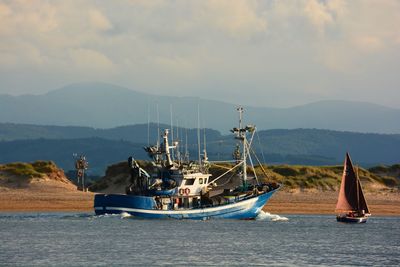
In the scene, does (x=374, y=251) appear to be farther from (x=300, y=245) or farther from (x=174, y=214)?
(x=174, y=214)

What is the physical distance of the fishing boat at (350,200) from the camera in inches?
3848

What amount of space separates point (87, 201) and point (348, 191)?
110 ft

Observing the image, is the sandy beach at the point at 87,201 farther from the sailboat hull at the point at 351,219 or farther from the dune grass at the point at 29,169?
the sailboat hull at the point at 351,219

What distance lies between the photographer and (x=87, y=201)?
385ft

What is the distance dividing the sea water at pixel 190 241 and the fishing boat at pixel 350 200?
1.28 meters

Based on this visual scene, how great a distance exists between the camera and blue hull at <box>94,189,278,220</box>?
94.2 metres

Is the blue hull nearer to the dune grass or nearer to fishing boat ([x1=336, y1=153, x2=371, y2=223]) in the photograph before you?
fishing boat ([x1=336, y1=153, x2=371, y2=223])

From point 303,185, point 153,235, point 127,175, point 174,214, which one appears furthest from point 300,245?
point 127,175

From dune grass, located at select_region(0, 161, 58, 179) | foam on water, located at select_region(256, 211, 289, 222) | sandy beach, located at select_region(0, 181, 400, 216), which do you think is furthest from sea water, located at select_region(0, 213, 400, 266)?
dune grass, located at select_region(0, 161, 58, 179)

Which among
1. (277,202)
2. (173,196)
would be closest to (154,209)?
(173,196)

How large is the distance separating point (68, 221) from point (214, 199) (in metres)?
15.0

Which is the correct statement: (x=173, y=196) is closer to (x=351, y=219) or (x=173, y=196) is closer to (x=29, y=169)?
(x=351, y=219)

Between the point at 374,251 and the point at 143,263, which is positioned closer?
the point at 143,263

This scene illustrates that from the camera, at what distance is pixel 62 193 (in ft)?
401
